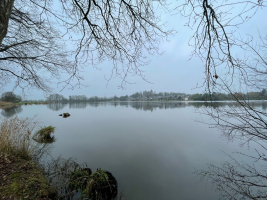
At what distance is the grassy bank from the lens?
219cm

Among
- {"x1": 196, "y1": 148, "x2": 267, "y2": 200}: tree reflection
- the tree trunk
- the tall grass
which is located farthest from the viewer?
the tall grass

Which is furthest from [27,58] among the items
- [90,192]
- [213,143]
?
[213,143]

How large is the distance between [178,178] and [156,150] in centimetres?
235

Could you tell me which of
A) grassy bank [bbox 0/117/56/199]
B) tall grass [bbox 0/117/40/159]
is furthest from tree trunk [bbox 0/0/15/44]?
tall grass [bbox 0/117/40/159]

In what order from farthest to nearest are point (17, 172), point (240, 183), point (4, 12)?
point (240, 183), point (17, 172), point (4, 12)

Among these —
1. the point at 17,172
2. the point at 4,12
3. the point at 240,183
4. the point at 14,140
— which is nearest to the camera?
the point at 4,12

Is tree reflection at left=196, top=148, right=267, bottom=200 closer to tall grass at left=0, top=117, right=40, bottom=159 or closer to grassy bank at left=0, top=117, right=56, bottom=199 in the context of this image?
grassy bank at left=0, top=117, right=56, bottom=199

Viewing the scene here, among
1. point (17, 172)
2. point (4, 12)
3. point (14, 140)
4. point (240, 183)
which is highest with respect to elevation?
point (4, 12)

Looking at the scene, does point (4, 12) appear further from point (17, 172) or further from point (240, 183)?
point (240, 183)

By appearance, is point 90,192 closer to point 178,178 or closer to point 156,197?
point 156,197

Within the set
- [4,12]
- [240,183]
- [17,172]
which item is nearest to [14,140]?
[17,172]

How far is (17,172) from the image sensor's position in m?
2.72

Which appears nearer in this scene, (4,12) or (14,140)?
(4,12)

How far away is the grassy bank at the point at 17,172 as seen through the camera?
2.19 m
